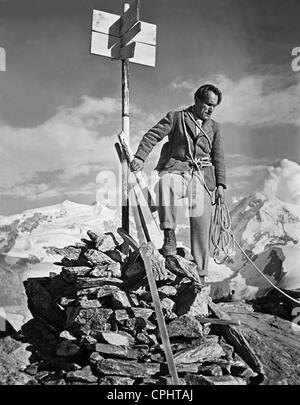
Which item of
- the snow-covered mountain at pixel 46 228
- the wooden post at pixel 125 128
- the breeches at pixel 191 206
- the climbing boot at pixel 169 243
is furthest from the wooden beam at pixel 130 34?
the climbing boot at pixel 169 243

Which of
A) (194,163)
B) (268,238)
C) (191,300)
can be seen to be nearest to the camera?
(191,300)

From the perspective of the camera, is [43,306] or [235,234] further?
[235,234]

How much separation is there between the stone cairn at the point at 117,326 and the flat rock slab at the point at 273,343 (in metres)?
0.19

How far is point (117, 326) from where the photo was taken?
3.76 m

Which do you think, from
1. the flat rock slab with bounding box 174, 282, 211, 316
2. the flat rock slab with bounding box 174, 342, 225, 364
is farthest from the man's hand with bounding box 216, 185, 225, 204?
the flat rock slab with bounding box 174, 342, 225, 364

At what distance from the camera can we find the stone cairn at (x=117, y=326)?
142 inches

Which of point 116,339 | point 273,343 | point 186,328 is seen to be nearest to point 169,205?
point 186,328

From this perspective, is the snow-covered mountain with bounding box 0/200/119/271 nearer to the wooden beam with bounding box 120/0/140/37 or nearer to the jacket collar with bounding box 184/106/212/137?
the jacket collar with bounding box 184/106/212/137

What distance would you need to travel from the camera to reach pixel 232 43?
505cm

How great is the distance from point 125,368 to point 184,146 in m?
1.62

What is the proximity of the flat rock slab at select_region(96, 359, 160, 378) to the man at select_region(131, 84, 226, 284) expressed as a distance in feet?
3.01

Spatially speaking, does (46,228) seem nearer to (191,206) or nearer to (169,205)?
(169,205)

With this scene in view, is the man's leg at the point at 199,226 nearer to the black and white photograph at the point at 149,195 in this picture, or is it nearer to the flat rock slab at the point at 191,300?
the black and white photograph at the point at 149,195

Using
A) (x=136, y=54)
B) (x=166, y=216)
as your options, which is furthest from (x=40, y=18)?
(x=166, y=216)
